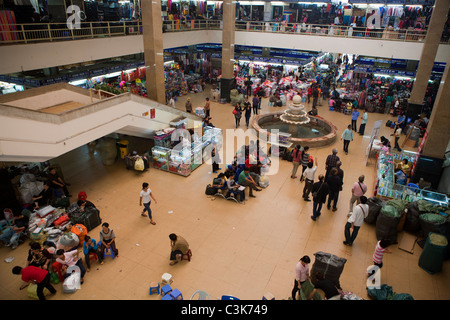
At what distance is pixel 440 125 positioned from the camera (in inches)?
390

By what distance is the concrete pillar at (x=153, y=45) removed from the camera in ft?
42.0

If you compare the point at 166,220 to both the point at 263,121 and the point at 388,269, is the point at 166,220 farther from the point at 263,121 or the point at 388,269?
the point at 263,121

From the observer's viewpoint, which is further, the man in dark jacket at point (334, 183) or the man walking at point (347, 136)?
the man walking at point (347, 136)

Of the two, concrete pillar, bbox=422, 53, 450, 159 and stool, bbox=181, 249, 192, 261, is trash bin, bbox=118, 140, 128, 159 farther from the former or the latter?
concrete pillar, bbox=422, 53, 450, 159

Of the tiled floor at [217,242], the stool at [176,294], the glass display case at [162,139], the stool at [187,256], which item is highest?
the glass display case at [162,139]

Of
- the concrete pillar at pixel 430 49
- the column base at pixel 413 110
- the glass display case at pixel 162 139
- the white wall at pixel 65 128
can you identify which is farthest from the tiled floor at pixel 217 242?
the concrete pillar at pixel 430 49

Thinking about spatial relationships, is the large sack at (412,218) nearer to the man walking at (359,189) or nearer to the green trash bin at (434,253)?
the green trash bin at (434,253)

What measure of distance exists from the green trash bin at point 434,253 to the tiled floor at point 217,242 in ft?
0.59

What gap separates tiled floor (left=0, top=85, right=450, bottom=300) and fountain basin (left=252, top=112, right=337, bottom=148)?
96.7 inches

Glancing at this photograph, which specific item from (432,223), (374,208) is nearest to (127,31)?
(374,208)

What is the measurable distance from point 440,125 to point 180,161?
29.3ft

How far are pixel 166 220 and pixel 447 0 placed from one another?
53.9 ft

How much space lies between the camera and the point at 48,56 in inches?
482

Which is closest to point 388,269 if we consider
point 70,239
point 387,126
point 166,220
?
point 166,220
